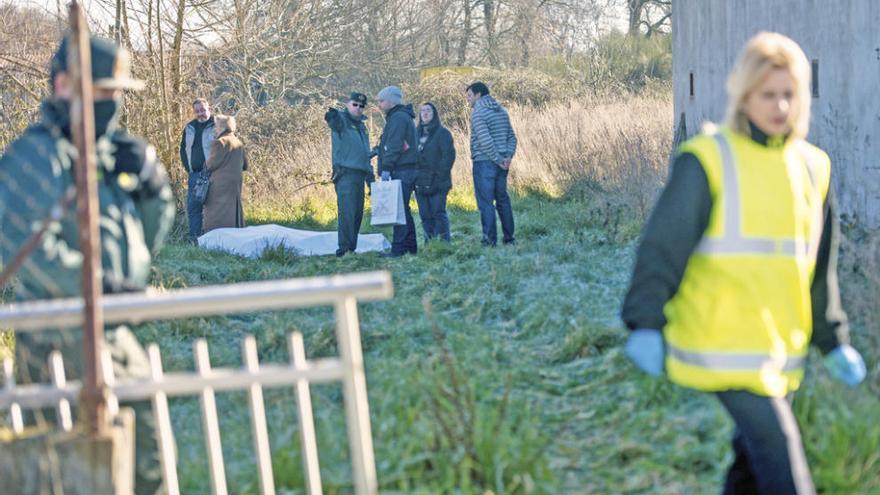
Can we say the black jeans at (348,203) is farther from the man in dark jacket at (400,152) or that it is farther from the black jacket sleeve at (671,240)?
the black jacket sleeve at (671,240)

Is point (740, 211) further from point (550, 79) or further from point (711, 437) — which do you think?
point (550, 79)

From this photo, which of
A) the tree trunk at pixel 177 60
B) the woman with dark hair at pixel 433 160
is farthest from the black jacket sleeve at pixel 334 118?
the tree trunk at pixel 177 60

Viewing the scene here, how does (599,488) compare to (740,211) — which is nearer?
(740,211)

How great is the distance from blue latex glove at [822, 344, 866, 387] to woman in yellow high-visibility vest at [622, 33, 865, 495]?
0.17 meters

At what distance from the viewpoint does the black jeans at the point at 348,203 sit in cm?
1282

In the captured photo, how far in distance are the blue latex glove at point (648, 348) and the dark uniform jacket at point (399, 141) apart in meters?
9.43

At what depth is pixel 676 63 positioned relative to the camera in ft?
59.3

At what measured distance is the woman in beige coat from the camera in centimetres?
1373

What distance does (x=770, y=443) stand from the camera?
3.25 m

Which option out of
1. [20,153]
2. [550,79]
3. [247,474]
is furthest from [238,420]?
[550,79]

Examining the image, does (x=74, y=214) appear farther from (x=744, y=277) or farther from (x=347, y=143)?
(x=347, y=143)

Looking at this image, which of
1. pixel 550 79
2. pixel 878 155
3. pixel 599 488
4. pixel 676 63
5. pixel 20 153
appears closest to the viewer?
pixel 20 153

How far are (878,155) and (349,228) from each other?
19.0 feet

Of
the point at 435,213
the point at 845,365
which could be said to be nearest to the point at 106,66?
the point at 845,365
